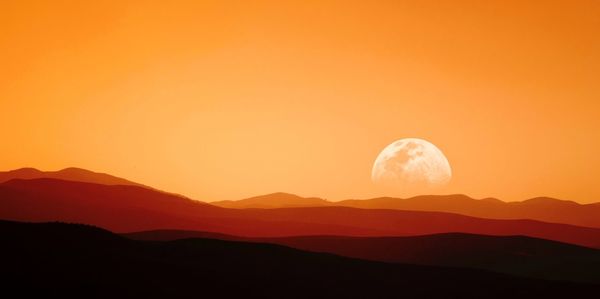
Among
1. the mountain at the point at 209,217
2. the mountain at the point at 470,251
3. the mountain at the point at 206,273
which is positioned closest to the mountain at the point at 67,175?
the mountain at the point at 209,217

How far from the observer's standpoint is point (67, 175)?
17750 centimetres

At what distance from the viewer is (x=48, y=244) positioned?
45.5 metres

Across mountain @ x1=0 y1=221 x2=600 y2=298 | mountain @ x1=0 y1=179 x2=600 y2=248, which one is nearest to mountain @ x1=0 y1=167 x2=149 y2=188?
mountain @ x1=0 y1=179 x2=600 y2=248

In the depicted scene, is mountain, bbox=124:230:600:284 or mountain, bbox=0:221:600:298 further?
mountain, bbox=124:230:600:284

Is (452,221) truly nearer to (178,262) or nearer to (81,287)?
(178,262)

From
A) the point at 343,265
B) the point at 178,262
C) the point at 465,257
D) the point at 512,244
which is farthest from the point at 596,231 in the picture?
the point at 178,262

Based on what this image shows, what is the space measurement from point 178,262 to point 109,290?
1094 centimetres

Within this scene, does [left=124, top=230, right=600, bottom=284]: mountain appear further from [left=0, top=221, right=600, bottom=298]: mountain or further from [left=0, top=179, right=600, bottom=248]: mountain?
[left=0, top=179, right=600, bottom=248]: mountain

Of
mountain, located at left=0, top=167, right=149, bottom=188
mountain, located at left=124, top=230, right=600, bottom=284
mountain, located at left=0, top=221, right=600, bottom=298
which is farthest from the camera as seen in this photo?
mountain, located at left=0, top=167, right=149, bottom=188

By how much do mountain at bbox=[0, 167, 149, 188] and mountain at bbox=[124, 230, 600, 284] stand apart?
90.5 meters

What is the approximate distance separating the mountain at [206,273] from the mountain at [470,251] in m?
15.8

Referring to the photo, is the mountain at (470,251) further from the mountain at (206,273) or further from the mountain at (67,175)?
the mountain at (67,175)

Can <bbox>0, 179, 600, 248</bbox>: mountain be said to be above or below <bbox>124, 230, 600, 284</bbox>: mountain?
above

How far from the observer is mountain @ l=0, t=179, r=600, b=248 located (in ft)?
341
